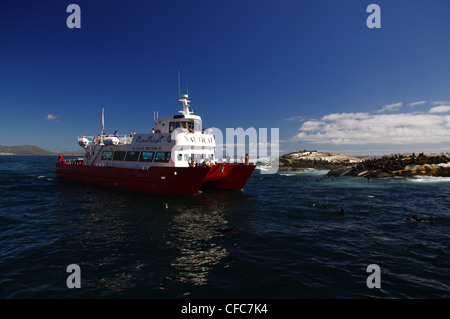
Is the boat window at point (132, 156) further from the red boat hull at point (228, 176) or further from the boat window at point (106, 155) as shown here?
the red boat hull at point (228, 176)

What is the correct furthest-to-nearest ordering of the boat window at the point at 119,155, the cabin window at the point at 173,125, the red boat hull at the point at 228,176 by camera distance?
the boat window at the point at 119,155 → the cabin window at the point at 173,125 → the red boat hull at the point at 228,176

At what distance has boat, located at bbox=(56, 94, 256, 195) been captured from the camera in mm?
19969

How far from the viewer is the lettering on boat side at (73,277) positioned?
22.9ft

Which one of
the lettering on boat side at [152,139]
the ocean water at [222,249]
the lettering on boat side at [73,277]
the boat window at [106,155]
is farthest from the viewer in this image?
the boat window at [106,155]

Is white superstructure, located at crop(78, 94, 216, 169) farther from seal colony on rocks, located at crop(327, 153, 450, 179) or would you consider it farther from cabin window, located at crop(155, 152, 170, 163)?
seal colony on rocks, located at crop(327, 153, 450, 179)

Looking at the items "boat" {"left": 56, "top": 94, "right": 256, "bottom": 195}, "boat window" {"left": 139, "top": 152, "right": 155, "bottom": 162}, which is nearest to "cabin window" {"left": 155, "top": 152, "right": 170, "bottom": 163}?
"boat" {"left": 56, "top": 94, "right": 256, "bottom": 195}

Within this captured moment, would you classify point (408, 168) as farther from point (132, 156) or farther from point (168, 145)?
point (132, 156)

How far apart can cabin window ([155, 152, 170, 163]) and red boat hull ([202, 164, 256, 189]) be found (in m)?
4.09

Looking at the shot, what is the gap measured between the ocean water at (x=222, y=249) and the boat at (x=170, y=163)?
9.69 ft

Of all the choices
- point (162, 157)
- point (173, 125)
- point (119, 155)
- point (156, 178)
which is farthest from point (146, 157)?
point (119, 155)

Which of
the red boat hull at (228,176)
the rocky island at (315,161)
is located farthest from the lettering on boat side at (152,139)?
the rocky island at (315,161)
